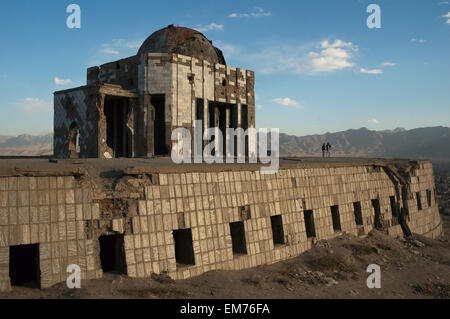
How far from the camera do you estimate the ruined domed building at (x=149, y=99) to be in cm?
2108

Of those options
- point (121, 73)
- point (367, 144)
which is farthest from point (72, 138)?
point (367, 144)

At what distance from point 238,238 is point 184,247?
7.10ft

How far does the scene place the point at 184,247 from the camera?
38.1ft

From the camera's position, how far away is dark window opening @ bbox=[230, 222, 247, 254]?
12.7 m

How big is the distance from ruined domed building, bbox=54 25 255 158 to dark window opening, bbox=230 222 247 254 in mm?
10213

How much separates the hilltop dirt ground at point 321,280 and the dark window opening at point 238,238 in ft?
2.75

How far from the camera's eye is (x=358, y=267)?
14078 millimetres

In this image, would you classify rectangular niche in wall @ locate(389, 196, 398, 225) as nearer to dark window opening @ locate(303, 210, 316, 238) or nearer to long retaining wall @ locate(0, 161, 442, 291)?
long retaining wall @ locate(0, 161, 442, 291)

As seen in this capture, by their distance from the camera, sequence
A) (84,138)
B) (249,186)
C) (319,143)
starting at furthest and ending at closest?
(319,143), (84,138), (249,186)

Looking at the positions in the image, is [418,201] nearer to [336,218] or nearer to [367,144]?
[336,218]

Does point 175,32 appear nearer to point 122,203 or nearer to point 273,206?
point 273,206

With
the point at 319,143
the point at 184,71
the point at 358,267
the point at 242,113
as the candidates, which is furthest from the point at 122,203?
the point at 319,143

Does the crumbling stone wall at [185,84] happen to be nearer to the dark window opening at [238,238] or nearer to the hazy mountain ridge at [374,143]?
the dark window opening at [238,238]
